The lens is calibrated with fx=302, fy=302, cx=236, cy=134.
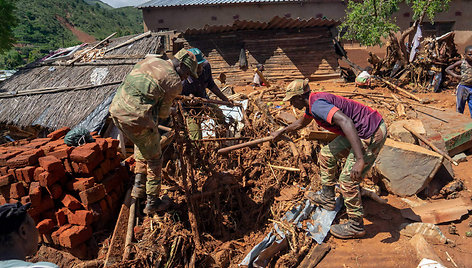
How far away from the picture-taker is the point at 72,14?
49.9 m

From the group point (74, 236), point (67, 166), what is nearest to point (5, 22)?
point (67, 166)

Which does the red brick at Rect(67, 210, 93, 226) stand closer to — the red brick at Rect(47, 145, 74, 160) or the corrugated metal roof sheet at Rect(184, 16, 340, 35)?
the red brick at Rect(47, 145, 74, 160)

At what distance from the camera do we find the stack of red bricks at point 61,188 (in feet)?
11.0

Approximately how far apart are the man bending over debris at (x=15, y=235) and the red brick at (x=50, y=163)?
170 centimetres

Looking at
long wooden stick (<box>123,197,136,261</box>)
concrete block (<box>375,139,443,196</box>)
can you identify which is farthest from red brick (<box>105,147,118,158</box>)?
concrete block (<box>375,139,443,196</box>)

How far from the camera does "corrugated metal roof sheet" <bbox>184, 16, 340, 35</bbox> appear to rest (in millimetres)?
10992

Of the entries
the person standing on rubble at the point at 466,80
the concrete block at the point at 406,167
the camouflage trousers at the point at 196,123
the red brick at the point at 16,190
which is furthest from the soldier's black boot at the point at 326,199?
the person standing on rubble at the point at 466,80

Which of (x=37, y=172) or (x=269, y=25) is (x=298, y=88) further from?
(x=269, y=25)

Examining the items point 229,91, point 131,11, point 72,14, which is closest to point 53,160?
point 229,91

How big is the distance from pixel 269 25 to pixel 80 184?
9822 millimetres

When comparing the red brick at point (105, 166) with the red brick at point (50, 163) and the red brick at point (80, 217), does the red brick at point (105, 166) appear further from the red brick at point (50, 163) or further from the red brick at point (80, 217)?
the red brick at point (80, 217)

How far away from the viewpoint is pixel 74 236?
3.25 m

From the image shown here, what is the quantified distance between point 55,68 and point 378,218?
8.44 m

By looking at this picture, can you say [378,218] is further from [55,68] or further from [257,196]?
[55,68]
